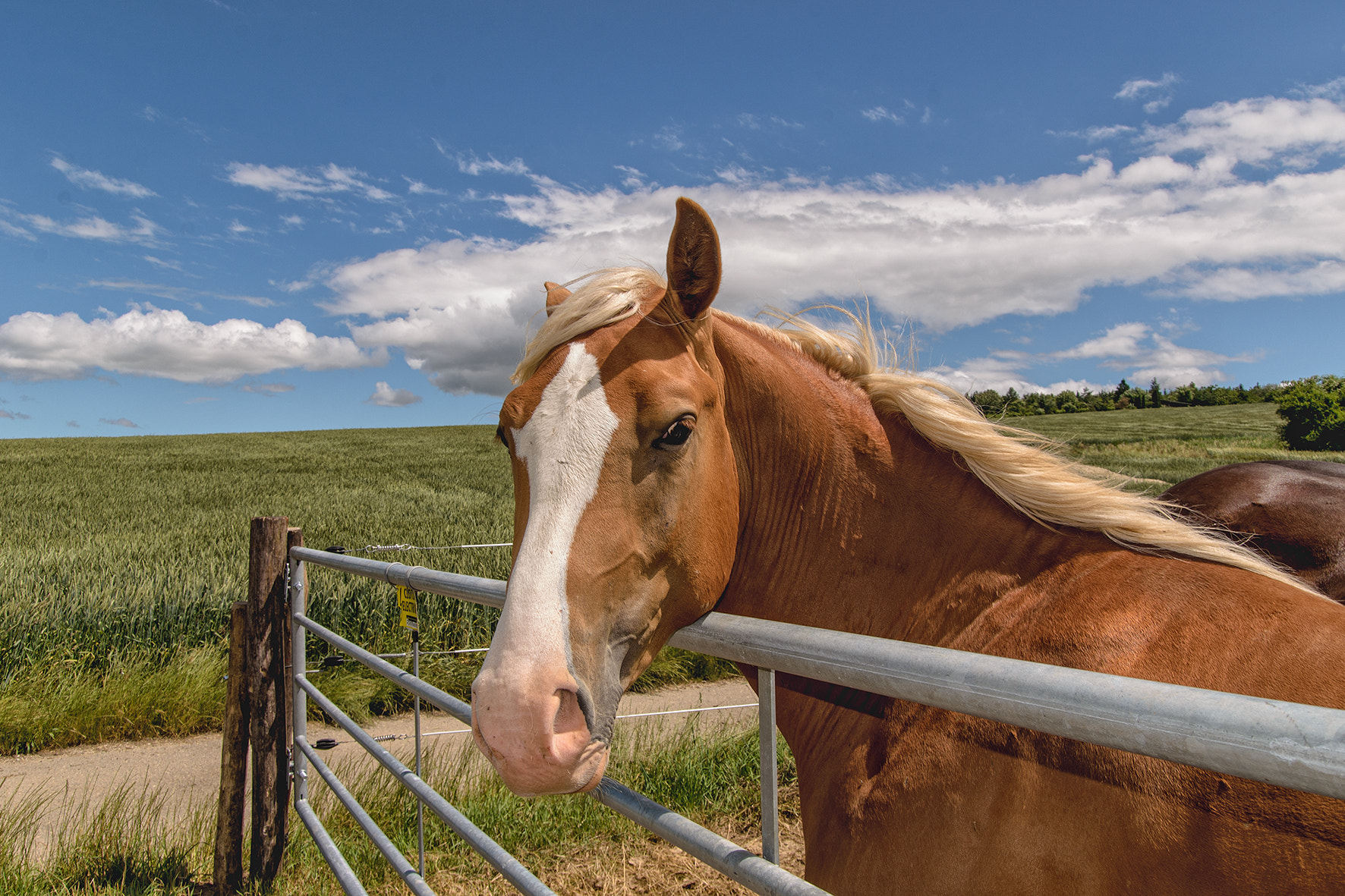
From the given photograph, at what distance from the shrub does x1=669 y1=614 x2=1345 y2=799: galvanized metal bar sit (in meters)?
47.9

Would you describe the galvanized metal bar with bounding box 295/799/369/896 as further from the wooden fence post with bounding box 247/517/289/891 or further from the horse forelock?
the horse forelock

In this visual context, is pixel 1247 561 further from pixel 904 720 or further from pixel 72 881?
pixel 72 881

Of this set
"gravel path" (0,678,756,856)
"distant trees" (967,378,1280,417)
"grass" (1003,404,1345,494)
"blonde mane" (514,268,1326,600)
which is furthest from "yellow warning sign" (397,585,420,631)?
"distant trees" (967,378,1280,417)

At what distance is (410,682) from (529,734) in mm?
1354

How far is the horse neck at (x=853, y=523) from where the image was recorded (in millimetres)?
1776

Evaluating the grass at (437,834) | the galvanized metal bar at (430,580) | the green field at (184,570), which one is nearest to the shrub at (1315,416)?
the green field at (184,570)

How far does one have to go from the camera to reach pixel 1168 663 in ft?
4.76

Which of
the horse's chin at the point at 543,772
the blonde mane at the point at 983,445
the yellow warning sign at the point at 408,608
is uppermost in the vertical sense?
the blonde mane at the point at 983,445

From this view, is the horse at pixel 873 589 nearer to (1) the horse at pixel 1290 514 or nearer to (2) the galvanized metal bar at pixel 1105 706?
(2) the galvanized metal bar at pixel 1105 706

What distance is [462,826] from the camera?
79.0 inches

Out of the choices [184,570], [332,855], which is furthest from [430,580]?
[184,570]

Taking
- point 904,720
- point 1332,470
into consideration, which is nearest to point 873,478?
point 904,720

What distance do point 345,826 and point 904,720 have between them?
3.50 metres

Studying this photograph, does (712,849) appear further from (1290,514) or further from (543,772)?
(1290,514)
